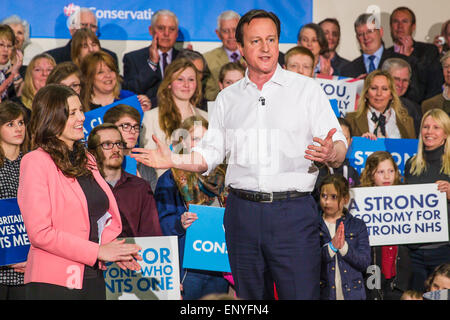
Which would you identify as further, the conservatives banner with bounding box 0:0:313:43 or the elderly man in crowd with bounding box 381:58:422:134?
the conservatives banner with bounding box 0:0:313:43

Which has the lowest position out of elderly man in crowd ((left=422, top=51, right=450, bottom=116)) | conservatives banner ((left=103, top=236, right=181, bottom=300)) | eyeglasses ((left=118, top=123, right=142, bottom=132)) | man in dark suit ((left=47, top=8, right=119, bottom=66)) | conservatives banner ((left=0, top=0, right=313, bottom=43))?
conservatives banner ((left=103, top=236, right=181, bottom=300))

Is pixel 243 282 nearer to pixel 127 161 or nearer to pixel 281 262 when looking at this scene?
pixel 281 262

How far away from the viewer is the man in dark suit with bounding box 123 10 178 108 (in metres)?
6.19

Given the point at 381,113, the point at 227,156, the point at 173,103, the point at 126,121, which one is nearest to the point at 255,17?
the point at 227,156

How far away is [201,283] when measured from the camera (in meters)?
4.68

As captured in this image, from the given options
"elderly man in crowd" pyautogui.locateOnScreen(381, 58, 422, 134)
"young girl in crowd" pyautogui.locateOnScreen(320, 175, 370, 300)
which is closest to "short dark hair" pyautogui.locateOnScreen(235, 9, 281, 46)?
"young girl in crowd" pyautogui.locateOnScreen(320, 175, 370, 300)

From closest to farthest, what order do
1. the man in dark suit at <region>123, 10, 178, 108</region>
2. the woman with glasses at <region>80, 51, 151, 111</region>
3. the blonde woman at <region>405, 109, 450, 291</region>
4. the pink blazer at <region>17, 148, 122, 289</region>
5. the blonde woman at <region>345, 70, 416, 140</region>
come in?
the pink blazer at <region>17, 148, 122, 289</region> < the blonde woman at <region>405, 109, 450, 291</region> < the woman with glasses at <region>80, 51, 151, 111</region> < the blonde woman at <region>345, 70, 416, 140</region> < the man in dark suit at <region>123, 10, 178, 108</region>

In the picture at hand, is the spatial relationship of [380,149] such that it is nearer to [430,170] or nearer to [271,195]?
[430,170]

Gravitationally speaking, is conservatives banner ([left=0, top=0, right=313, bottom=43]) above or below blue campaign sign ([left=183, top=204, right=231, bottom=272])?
above

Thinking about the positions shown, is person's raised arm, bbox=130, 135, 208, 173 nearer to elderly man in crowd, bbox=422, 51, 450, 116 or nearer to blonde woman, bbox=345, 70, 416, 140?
blonde woman, bbox=345, 70, 416, 140

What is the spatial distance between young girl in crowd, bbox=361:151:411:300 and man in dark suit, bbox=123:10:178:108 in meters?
2.18

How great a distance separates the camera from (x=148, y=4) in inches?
273

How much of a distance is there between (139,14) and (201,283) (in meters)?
3.38

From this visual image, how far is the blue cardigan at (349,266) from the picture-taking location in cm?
453
